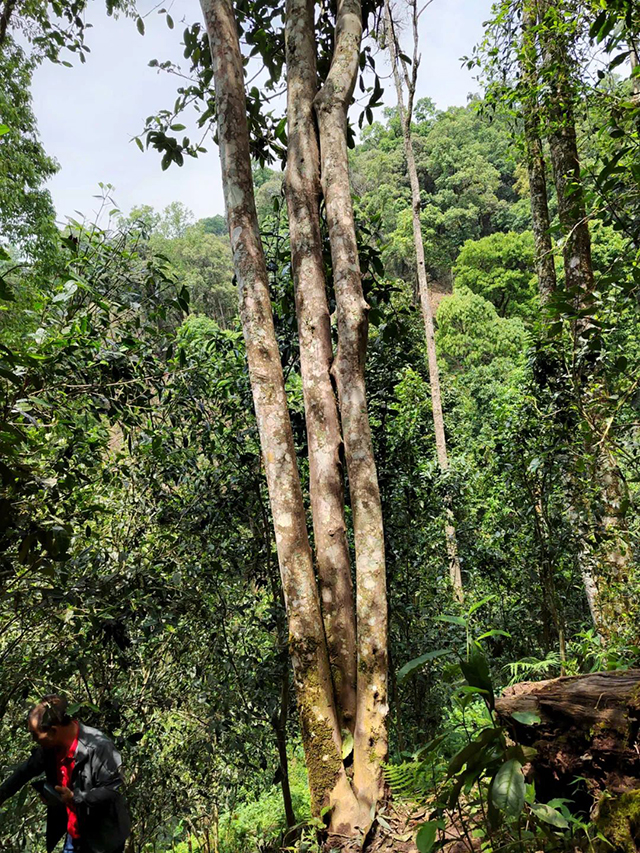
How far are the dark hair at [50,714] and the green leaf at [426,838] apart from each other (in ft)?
5.66

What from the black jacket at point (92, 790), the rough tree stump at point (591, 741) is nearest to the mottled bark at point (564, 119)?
the rough tree stump at point (591, 741)

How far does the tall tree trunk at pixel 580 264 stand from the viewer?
13.7ft

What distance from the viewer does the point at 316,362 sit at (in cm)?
271

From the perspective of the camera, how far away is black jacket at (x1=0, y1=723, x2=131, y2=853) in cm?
251

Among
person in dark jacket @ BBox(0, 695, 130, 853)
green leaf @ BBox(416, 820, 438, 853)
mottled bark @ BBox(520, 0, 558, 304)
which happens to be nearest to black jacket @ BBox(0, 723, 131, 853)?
person in dark jacket @ BBox(0, 695, 130, 853)

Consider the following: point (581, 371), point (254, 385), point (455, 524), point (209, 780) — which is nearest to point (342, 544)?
point (254, 385)

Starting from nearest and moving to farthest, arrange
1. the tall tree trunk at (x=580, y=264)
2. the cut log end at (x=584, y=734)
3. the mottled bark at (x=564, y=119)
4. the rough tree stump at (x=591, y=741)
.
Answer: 1. the rough tree stump at (x=591, y=741)
2. the cut log end at (x=584, y=734)
3. the tall tree trunk at (x=580, y=264)
4. the mottled bark at (x=564, y=119)

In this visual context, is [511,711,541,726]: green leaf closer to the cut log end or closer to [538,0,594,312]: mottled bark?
the cut log end

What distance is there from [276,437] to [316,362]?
43cm

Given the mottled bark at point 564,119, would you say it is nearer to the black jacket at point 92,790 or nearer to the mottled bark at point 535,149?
the mottled bark at point 535,149

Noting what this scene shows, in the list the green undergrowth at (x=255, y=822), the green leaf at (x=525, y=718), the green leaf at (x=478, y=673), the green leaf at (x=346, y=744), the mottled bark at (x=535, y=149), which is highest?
the mottled bark at (x=535, y=149)

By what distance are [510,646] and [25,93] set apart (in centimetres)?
1380

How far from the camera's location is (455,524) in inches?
245

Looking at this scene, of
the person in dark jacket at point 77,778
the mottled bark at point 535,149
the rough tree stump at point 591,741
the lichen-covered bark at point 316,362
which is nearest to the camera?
the rough tree stump at point 591,741
